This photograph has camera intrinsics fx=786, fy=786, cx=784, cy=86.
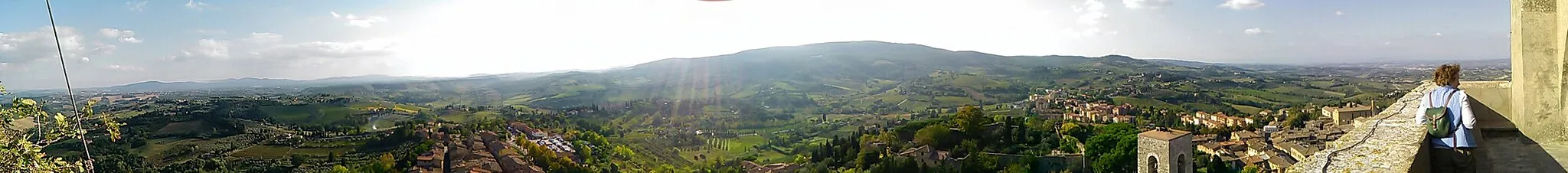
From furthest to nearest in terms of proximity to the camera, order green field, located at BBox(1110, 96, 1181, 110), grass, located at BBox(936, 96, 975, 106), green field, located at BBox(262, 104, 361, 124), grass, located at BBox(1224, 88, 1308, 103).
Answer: grass, located at BBox(936, 96, 975, 106), green field, located at BBox(1110, 96, 1181, 110), grass, located at BBox(1224, 88, 1308, 103), green field, located at BBox(262, 104, 361, 124)

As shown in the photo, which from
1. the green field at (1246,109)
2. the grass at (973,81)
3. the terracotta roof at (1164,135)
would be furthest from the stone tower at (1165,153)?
the grass at (973,81)

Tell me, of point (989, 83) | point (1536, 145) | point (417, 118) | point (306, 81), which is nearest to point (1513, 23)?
point (1536, 145)

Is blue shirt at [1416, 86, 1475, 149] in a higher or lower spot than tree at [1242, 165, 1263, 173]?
higher

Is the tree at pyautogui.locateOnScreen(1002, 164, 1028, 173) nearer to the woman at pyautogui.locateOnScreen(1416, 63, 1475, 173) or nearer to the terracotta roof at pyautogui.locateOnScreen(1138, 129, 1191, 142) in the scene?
the terracotta roof at pyautogui.locateOnScreen(1138, 129, 1191, 142)

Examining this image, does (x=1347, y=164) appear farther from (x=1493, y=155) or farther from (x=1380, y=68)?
(x=1380, y=68)

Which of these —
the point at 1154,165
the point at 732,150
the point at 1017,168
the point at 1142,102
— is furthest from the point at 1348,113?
the point at 732,150

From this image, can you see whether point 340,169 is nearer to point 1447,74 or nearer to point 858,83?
point 1447,74

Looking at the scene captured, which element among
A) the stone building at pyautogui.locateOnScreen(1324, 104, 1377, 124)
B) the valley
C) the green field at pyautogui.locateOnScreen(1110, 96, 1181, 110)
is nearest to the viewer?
the stone building at pyautogui.locateOnScreen(1324, 104, 1377, 124)

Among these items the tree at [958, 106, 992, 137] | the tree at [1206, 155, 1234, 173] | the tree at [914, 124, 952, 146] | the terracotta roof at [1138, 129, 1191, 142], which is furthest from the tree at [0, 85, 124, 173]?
the tree at [958, 106, 992, 137]
